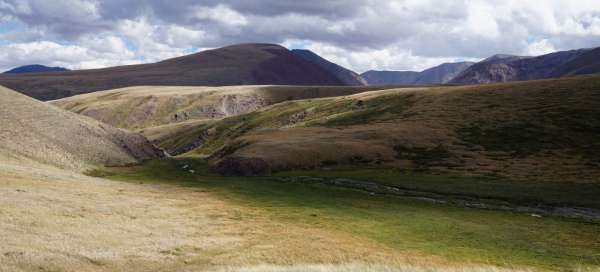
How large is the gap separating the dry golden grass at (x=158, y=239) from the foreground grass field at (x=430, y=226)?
253cm

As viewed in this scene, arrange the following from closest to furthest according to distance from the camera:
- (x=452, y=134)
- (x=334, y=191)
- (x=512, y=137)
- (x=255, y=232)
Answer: (x=255, y=232) < (x=334, y=191) < (x=512, y=137) < (x=452, y=134)

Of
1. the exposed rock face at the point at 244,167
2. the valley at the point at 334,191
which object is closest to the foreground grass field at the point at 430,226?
the valley at the point at 334,191

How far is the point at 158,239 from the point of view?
3697 centimetres

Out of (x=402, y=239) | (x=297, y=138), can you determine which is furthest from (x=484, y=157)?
(x=402, y=239)

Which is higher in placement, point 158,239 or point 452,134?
point 452,134

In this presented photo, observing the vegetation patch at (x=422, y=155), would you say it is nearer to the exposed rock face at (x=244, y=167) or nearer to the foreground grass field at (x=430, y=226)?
the exposed rock face at (x=244, y=167)

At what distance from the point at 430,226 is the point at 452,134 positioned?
2477 inches

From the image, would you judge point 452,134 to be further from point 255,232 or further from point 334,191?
point 255,232

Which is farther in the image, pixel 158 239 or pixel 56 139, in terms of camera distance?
pixel 56 139

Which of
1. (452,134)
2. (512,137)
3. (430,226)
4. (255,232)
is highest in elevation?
(452,134)

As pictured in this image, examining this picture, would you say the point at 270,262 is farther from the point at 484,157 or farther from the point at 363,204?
the point at 484,157

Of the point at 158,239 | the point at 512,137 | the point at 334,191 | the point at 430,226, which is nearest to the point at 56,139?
the point at 334,191

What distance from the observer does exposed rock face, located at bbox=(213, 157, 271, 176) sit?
285 ft

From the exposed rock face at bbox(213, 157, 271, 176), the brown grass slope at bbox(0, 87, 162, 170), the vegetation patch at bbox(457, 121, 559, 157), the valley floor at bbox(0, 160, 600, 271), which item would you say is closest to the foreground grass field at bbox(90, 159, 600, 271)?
the valley floor at bbox(0, 160, 600, 271)
